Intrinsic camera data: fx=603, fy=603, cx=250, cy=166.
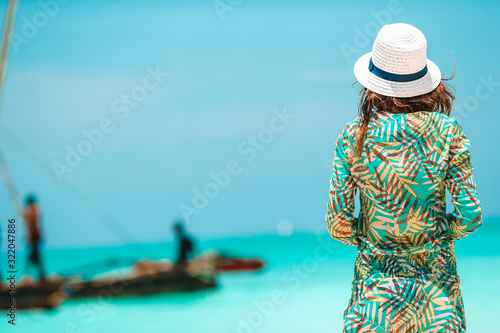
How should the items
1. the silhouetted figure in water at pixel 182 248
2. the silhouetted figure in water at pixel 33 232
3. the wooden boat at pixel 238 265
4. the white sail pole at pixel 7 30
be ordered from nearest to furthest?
the white sail pole at pixel 7 30, the silhouetted figure in water at pixel 33 232, the silhouetted figure in water at pixel 182 248, the wooden boat at pixel 238 265

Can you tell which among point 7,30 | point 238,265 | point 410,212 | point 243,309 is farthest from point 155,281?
point 410,212

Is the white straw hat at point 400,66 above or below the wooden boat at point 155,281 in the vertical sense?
below

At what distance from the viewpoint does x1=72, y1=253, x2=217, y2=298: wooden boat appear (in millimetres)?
8461

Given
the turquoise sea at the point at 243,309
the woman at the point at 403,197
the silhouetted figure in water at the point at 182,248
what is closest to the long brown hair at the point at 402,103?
the woman at the point at 403,197

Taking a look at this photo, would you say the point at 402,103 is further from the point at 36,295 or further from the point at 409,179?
the point at 36,295

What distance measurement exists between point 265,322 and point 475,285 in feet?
10.5

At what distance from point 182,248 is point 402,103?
7.76 m

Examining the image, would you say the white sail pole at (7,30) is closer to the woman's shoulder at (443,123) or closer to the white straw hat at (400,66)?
the white straw hat at (400,66)

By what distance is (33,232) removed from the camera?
23.9 ft

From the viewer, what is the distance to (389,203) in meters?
1.46

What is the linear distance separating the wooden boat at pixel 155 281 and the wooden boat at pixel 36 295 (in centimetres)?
57

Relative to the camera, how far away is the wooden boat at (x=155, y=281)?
8.46 m

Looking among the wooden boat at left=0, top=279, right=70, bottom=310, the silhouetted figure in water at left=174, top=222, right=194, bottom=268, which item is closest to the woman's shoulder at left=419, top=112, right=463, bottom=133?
the wooden boat at left=0, top=279, right=70, bottom=310

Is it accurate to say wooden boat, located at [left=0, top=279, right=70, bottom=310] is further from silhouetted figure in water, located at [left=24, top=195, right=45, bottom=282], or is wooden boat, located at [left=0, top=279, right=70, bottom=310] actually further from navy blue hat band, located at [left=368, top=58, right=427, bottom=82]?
navy blue hat band, located at [left=368, top=58, right=427, bottom=82]
